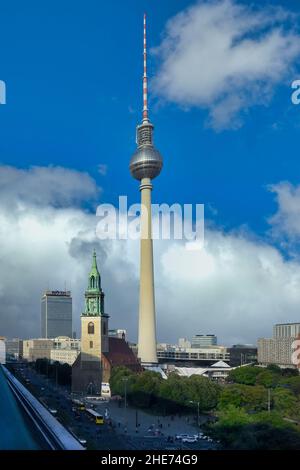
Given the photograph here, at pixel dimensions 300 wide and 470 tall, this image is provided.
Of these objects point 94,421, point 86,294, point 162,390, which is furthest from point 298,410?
point 86,294

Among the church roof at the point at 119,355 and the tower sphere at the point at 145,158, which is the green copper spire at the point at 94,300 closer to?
the church roof at the point at 119,355

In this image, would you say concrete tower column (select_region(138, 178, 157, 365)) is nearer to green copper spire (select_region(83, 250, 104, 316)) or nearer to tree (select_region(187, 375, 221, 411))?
green copper spire (select_region(83, 250, 104, 316))

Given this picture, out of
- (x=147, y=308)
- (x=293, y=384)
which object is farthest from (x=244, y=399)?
(x=147, y=308)

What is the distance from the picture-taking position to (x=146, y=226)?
5920 inches

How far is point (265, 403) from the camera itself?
85750mm

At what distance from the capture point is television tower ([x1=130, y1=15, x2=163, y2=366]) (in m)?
145

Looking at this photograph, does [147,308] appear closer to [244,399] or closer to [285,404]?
[244,399]

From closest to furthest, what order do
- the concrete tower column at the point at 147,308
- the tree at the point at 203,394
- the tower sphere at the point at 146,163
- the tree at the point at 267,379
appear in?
the tree at the point at 203,394
the tree at the point at 267,379
the concrete tower column at the point at 147,308
the tower sphere at the point at 146,163

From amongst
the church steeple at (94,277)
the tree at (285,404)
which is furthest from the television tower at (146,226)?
the tree at (285,404)

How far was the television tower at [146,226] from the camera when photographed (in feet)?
475
